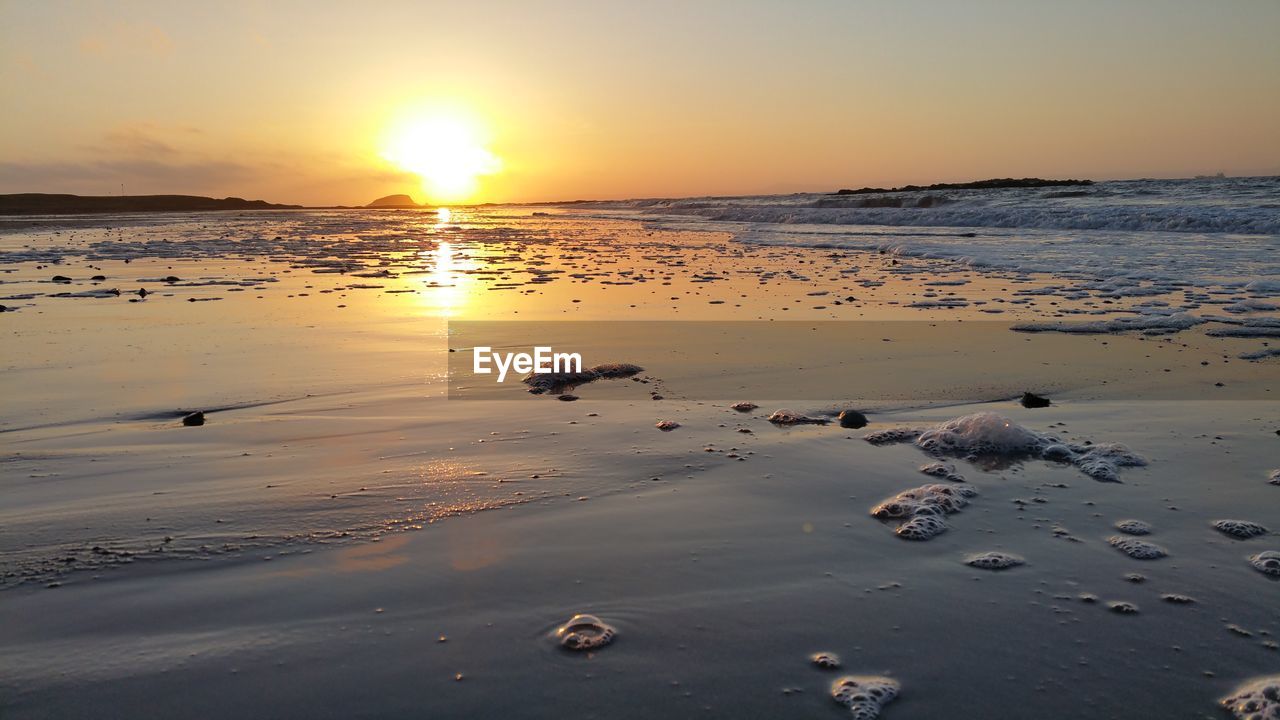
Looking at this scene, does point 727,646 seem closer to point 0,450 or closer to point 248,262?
point 0,450

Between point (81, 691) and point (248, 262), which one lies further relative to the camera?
point (248, 262)

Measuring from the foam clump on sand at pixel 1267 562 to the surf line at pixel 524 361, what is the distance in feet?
14.1

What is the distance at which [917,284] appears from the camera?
448 inches

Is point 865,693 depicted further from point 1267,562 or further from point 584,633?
point 1267,562

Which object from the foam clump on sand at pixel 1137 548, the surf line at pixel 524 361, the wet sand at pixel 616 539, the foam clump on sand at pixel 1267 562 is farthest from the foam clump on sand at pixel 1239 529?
the surf line at pixel 524 361

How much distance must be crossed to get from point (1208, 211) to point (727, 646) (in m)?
25.3

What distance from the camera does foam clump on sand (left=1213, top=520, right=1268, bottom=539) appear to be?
9.96ft

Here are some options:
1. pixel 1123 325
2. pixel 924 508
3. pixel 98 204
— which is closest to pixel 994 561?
pixel 924 508

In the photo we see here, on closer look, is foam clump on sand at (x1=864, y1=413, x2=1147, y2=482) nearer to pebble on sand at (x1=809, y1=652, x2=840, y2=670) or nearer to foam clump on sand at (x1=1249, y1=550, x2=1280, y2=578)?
foam clump on sand at (x1=1249, y1=550, x2=1280, y2=578)

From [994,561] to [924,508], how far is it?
1.71 feet

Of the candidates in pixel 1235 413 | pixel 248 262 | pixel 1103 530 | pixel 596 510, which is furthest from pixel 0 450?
pixel 248 262

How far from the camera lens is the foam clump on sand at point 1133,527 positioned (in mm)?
3076

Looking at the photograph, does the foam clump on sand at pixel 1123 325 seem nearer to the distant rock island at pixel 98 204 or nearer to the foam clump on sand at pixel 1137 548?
the foam clump on sand at pixel 1137 548

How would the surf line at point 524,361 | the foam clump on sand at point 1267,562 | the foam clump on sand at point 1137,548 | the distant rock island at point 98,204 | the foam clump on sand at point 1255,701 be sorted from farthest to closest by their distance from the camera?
the distant rock island at point 98,204, the surf line at point 524,361, the foam clump on sand at point 1137,548, the foam clump on sand at point 1267,562, the foam clump on sand at point 1255,701
